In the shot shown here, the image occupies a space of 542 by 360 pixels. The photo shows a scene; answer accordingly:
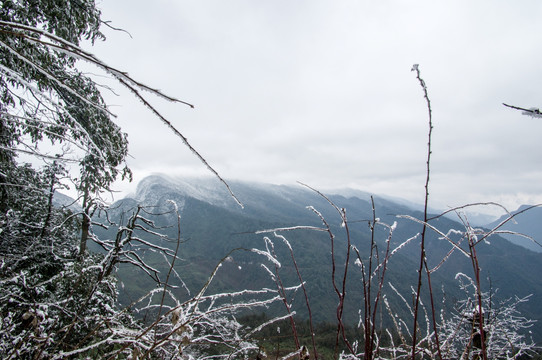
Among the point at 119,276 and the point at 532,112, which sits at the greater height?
the point at 532,112

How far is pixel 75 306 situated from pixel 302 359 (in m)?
5.58

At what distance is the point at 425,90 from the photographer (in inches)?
36.9

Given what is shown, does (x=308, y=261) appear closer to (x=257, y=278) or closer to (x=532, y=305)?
(x=257, y=278)

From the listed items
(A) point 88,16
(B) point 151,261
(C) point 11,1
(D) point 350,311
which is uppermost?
(A) point 88,16

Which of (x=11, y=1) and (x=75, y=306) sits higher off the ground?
(x=11, y=1)

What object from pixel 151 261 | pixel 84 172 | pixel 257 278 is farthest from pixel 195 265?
pixel 84 172

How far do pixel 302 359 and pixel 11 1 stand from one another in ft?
18.9

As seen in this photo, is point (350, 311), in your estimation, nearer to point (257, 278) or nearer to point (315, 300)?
point (315, 300)

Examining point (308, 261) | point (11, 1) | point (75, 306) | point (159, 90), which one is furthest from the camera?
point (308, 261)

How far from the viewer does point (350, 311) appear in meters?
145

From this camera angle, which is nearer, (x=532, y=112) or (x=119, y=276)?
(x=532, y=112)

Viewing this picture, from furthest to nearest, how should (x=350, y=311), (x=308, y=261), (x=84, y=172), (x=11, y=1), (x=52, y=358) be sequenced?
(x=308, y=261) → (x=350, y=311) → (x=84, y=172) → (x=11, y=1) → (x=52, y=358)

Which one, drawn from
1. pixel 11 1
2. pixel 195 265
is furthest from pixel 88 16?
pixel 195 265

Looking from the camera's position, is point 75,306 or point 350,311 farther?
point 350,311
